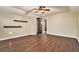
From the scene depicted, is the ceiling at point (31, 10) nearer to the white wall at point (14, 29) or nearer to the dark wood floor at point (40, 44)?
the white wall at point (14, 29)

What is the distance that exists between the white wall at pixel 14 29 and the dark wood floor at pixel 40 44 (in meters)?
0.10

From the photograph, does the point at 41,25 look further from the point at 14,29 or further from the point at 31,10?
the point at 14,29

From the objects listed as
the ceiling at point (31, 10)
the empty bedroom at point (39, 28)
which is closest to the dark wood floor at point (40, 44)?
the empty bedroom at point (39, 28)

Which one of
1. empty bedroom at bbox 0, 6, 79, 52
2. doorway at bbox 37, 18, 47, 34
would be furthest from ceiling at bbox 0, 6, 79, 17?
doorway at bbox 37, 18, 47, 34

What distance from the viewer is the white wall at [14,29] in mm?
1945

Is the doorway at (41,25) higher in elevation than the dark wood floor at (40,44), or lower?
higher

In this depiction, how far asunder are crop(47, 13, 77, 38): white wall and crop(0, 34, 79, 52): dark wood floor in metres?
0.10

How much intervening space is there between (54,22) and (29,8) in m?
0.56

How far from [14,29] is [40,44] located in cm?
57

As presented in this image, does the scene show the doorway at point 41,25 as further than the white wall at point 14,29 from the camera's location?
Yes
